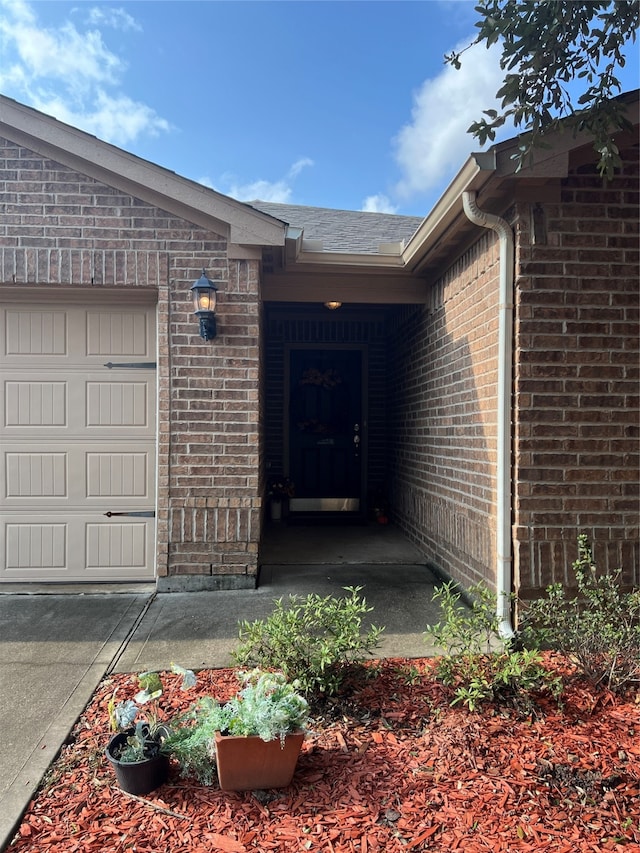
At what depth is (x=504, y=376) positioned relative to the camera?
10.5 feet

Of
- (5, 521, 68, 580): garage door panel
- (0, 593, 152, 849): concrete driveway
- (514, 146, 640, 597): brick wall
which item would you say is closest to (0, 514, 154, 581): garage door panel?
(5, 521, 68, 580): garage door panel

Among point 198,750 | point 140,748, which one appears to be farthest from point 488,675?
point 140,748

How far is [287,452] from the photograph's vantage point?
6727mm

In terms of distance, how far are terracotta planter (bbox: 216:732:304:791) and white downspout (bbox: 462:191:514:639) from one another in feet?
5.77

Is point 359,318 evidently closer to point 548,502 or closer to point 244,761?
point 548,502

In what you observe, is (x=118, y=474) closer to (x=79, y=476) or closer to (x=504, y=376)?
(x=79, y=476)

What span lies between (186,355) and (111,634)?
2.09 metres

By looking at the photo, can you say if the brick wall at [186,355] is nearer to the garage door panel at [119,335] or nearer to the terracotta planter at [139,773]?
the garage door panel at [119,335]

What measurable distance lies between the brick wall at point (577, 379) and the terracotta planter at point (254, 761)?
6.09 ft

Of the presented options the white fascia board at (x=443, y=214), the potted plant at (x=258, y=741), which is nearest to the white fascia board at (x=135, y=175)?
the white fascia board at (x=443, y=214)

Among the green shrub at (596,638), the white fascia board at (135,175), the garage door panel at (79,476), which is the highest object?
the white fascia board at (135,175)

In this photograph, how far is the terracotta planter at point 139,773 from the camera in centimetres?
186

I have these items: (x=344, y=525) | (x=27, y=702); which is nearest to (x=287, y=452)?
(x=344, y=525)

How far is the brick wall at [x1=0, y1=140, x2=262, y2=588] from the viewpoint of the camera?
4.04m
